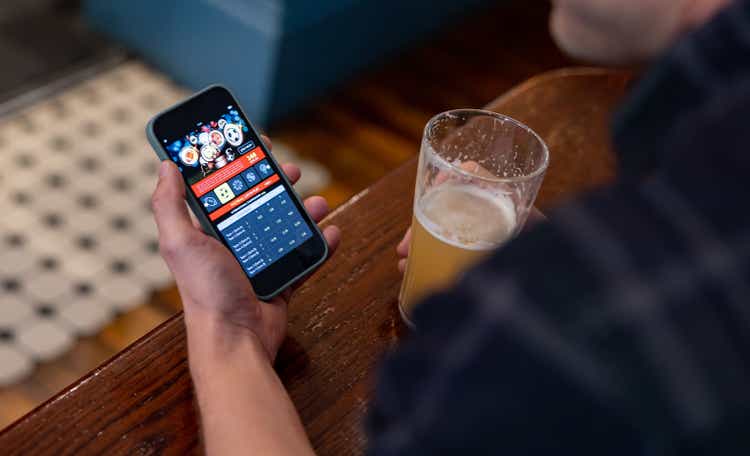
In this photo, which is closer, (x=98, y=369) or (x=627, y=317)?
(x=627, y=317)

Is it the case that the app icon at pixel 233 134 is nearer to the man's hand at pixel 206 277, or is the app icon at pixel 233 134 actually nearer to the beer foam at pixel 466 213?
the man's hand at pixel 206 277

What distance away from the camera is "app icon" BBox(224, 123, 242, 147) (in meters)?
0.77

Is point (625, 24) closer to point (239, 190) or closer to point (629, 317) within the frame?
point (629, 317)

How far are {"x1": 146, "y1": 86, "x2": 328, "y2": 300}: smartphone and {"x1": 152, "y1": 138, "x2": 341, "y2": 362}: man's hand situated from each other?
0.10 ft

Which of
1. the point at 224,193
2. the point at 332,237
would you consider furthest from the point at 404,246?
the point at 224,193

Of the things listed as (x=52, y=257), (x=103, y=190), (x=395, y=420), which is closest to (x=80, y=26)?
(x=103, y=190)

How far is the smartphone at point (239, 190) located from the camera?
744 millimetres

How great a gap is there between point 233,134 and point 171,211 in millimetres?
115

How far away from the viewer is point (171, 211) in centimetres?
70

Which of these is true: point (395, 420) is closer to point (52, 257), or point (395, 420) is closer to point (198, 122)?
point (198, 122)

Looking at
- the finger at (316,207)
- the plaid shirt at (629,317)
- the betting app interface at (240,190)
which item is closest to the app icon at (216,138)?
the betting app interface at (240,190)

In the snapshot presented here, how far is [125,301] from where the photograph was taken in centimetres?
154

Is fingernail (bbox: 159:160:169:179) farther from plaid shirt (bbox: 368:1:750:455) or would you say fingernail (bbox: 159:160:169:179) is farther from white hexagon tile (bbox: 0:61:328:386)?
white hexagon tile (bbox: 0:61:328:386)

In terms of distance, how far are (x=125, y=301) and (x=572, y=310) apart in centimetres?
133
